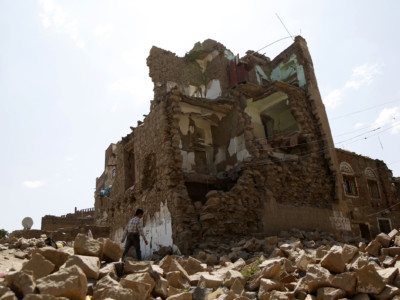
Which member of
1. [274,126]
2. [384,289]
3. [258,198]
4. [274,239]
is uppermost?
[274,126]

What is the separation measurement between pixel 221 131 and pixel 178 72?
456 centimetres

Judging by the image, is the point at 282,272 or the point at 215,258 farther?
the point at 215,258

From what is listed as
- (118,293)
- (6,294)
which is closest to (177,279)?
(118,293)

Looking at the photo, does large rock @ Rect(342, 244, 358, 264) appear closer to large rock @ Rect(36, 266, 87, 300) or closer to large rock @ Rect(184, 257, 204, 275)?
large rock @ Rect(184, 257, 204, 275)

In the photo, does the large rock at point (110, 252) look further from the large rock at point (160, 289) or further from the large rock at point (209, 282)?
the large rock at point (209, 282)

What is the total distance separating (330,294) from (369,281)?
1.89 feet

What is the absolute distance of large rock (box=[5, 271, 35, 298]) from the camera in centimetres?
363

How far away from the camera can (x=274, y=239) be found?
9.59 meters

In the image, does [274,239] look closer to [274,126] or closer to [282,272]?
[282,272]

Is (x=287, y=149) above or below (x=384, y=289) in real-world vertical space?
above

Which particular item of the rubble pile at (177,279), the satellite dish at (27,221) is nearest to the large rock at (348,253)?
the rubble pile at (177,279)

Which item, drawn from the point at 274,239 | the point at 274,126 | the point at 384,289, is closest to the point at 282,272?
the point at 384,289

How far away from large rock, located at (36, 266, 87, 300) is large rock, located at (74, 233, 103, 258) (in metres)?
1.17

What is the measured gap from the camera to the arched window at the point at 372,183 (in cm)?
2119
